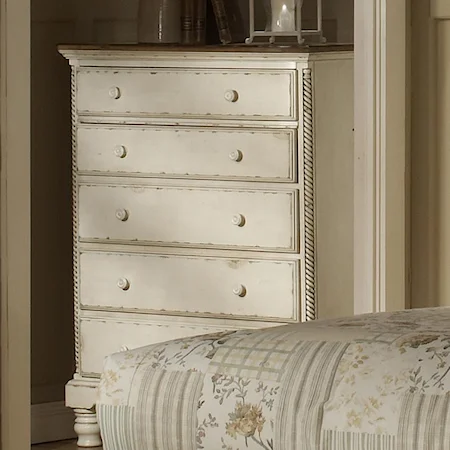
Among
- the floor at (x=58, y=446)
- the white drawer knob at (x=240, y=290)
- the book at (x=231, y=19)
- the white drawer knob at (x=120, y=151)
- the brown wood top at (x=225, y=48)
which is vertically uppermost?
the book at (x=231, y=19)

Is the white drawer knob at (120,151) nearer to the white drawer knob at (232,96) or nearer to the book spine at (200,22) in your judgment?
the white drawer knob at (232,96)

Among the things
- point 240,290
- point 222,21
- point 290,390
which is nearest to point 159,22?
point 222,21

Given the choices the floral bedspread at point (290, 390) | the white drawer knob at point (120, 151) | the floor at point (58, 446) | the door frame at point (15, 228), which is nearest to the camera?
the floral bedspread at point (290, 390)

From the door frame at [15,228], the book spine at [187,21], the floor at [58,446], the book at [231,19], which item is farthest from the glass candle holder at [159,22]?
the floor at [58,446]

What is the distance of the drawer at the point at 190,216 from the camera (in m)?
3.01

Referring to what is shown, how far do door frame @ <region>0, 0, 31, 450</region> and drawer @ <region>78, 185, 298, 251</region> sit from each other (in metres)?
0.70

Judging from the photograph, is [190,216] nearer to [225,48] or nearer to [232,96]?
[232,96]

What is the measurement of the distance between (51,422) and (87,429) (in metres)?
0.26

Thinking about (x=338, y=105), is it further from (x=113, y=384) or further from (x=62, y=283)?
(x=113, y=384)

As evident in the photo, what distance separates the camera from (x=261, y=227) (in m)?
3.04

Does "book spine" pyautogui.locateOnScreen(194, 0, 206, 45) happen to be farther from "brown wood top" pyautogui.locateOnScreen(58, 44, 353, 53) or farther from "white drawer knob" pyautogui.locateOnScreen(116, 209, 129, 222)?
"white drawer knob" pyautogui.locateOnScreen(116, 209, 129, 222)

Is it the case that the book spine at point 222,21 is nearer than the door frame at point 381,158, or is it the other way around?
the door frame at point 381,158

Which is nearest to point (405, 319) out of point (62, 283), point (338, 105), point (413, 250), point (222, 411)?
point (222, 411)

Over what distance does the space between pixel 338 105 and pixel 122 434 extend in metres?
2.19
